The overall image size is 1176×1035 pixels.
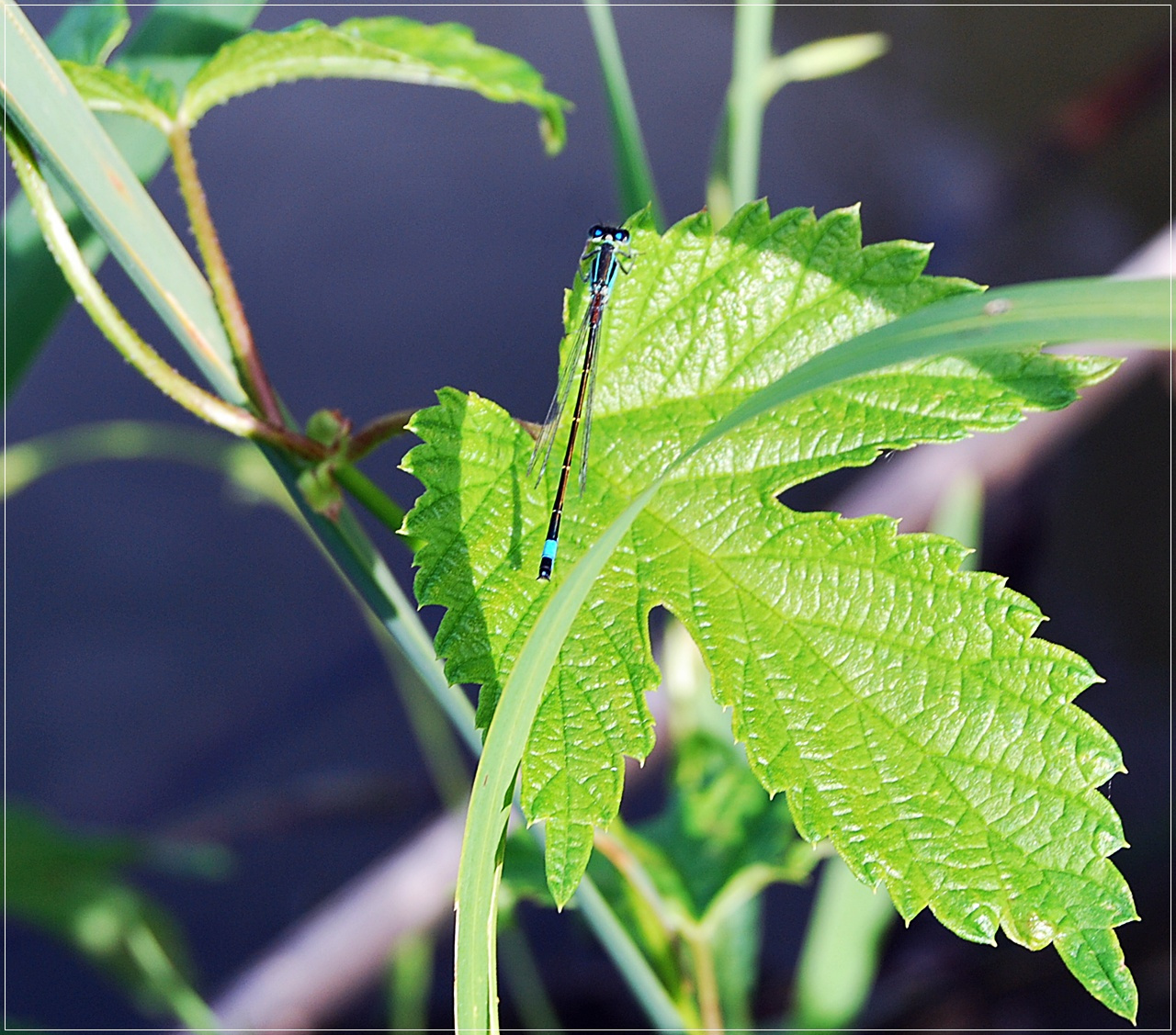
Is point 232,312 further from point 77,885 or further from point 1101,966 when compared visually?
point 77,885

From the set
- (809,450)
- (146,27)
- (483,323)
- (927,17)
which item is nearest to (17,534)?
(483,323)

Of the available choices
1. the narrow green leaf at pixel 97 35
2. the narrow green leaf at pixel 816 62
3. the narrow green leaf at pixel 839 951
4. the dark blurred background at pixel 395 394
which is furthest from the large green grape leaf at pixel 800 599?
the dark blurred background at pixel 395 394

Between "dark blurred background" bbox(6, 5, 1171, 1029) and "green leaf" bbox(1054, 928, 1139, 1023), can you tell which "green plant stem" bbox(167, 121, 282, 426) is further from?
"dark blurred background" bbox(6, 5, 1171, 1029)

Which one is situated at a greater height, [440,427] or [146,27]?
[146,27]

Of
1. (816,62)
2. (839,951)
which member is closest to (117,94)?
(816,62)

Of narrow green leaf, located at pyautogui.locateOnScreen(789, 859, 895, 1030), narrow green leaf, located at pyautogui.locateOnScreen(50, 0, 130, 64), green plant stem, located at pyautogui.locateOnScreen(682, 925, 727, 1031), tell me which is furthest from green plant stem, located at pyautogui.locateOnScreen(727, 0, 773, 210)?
narrow green leaf, located at pyautogui.locateOnScreen(789, 859, 895, 1030)

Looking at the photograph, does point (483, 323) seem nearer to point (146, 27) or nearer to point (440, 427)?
point (146, 27)

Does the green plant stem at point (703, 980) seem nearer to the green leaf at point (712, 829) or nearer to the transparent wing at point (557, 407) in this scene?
the green leaf at point (712, 829)
